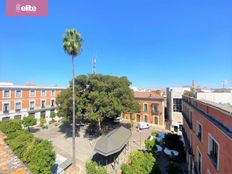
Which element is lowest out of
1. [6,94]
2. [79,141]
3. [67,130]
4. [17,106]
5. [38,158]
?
[79,141]

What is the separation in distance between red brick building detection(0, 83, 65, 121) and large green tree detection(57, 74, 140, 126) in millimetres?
12369

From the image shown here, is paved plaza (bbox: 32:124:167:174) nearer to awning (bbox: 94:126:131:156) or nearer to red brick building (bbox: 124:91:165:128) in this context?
awning (bbox: 94:126:131:156)

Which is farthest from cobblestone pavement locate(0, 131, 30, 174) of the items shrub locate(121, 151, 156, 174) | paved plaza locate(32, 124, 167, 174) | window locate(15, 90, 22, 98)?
window locate(15, 90, 22, 98)

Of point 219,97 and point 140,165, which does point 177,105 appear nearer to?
point 219,97

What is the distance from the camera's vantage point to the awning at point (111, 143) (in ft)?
57.0

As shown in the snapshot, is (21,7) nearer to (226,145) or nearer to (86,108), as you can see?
(226,145)

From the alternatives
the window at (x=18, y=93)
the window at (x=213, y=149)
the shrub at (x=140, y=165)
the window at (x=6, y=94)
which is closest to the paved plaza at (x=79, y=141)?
the shrub at (x=140, y=165)

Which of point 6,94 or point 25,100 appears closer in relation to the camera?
point 6,94

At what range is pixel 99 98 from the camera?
24906 millimetres

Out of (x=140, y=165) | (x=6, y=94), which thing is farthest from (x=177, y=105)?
(x=6, y=94)

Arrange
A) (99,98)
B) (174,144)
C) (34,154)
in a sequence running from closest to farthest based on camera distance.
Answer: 1. (34,154)
2. (174,144)
3. (99,98)

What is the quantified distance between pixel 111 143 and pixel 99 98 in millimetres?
8608

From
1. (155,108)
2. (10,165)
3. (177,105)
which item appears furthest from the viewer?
(155,108)

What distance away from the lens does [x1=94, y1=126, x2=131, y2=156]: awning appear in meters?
17.4
